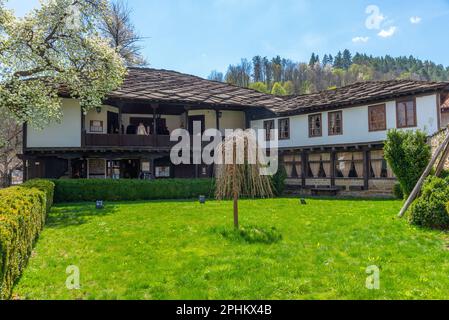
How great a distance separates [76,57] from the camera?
18047 millimetres

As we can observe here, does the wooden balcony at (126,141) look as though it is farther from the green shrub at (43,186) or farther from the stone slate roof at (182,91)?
the green shrub at (43,186)

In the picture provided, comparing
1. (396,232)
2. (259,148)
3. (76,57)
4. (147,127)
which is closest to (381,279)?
(396,232)

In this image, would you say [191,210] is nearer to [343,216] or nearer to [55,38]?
[343,216]

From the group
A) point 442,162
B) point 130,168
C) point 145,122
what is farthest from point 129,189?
point 442,162

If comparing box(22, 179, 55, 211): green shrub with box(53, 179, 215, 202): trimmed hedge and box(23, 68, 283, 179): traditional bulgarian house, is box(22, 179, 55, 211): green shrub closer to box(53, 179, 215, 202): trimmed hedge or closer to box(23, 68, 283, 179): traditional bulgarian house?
box(53, 179, 215, 202): trimmed hedge

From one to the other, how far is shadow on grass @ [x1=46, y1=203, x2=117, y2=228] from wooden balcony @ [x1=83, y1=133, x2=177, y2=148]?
7.33m

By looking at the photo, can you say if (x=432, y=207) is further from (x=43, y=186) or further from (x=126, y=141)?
(x=126, y=141)

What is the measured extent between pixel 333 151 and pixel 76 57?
635 inches

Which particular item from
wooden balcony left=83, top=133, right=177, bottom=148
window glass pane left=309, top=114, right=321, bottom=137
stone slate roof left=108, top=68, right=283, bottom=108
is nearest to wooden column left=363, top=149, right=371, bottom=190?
window glass pane left=309, top=114, right=321, bottom=137

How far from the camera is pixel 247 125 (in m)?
28.2

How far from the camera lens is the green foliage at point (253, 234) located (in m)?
8.79

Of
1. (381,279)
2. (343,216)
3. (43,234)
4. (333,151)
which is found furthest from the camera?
(333,151)

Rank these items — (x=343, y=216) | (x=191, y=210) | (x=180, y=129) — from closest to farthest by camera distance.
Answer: (x=343, y=216)
(x=191, y=210)
(x=180, y=129)

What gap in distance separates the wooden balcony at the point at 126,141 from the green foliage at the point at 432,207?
54.2 ft
